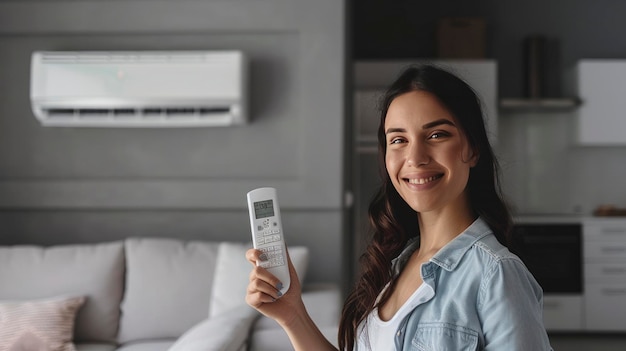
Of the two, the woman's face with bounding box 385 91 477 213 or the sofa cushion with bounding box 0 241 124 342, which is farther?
the sofa cushion with bounding box 0 241 124 342

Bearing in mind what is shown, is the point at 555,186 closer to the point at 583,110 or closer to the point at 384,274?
the point at 583,110

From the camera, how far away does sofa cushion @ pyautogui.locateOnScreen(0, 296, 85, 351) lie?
7.67 feet

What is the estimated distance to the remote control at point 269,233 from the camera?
3.88 ft

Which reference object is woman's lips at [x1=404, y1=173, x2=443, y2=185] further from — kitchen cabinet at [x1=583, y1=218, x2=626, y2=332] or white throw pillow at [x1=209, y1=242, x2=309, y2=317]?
kitchen cabinet at [x1=583, y1=218, x2=626, y2=332]

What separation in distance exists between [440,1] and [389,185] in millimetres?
4436

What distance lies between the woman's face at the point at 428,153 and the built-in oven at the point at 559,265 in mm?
3851

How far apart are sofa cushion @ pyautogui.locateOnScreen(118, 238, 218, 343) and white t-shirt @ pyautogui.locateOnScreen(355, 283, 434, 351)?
5.08 ft

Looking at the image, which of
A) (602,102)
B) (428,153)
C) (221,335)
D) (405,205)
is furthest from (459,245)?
(602,102)

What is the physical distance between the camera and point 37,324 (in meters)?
2.39

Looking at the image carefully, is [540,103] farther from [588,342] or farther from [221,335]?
[221,335]

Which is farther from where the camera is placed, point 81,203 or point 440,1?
point 440,1

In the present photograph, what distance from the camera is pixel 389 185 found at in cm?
126

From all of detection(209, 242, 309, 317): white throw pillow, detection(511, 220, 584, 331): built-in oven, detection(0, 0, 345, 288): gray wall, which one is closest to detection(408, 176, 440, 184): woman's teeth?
detection(209, 242, 309, 317): white throw pillow

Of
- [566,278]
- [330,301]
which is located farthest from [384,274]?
[566,278]
